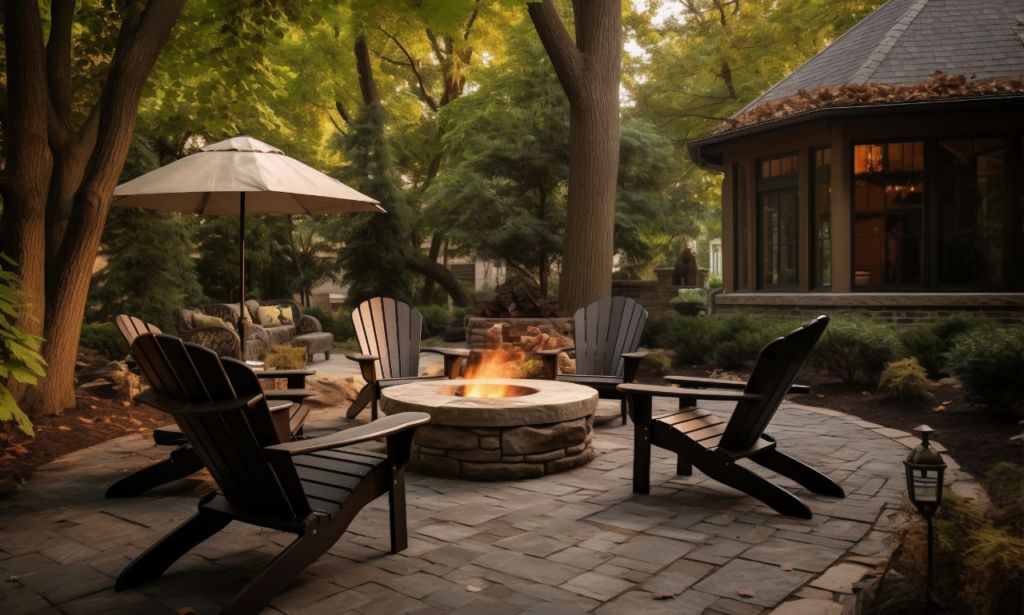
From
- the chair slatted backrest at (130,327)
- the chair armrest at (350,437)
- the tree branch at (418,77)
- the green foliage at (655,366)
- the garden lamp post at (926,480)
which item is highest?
the tree branch at (418,77)

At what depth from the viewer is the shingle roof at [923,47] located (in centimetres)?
1009

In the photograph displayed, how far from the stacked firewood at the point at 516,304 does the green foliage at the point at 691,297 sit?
6.49m

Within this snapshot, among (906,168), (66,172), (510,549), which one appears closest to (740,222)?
(906,168)

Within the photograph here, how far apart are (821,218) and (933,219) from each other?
1457 millimetres

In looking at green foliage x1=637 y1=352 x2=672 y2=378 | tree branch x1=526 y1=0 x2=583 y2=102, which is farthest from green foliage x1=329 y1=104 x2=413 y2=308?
green foliage x1=637 y1=352 x2=672 y2=378

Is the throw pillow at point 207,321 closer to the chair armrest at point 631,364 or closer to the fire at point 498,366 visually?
the fire at point 498,366

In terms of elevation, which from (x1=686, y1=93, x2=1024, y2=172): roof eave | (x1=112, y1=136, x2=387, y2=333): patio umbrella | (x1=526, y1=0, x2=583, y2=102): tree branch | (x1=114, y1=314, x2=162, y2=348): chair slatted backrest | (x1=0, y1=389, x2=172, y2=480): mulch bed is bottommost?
(x1=0, y1=389, x2=172, y2=480): mulch bed

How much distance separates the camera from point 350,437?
9.04 ft

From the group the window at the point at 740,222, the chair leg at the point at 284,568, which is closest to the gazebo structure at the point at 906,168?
the window at the point at 740,222

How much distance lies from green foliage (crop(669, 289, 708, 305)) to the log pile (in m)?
6.46

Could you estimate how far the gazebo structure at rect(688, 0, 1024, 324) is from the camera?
9781 millimetres

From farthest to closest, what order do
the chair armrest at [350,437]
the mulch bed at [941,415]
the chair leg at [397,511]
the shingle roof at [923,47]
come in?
the shingle roof at [923,47] < the mulch bed at [941,415] < the chair leg at [397,511] < the chair armrest at [350,437]

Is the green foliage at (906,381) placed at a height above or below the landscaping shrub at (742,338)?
below

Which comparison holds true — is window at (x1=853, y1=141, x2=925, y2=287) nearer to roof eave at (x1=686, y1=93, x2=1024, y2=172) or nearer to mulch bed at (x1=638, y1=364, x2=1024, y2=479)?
roof eave at (x1=686, y1=93, x2=1024, y2=172)
